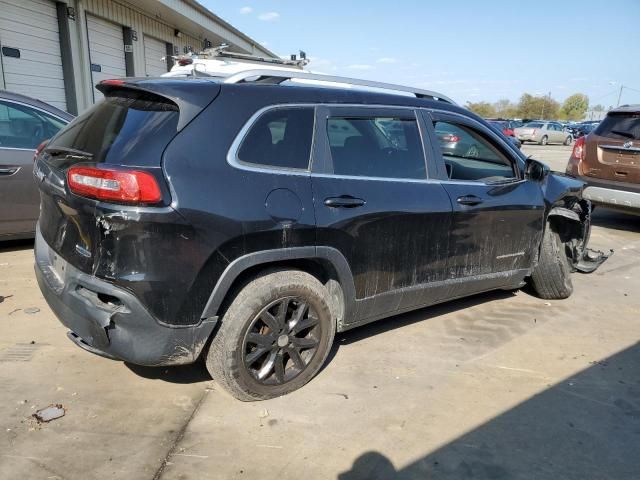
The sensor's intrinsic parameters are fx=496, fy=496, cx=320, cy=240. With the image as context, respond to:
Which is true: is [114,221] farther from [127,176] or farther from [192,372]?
[192,372]

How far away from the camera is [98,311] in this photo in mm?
2445

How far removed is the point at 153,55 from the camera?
14.7m

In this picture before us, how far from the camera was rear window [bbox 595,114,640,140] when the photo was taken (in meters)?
7.04

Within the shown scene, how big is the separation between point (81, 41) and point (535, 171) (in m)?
10.4

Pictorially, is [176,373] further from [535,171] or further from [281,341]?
[535,171]

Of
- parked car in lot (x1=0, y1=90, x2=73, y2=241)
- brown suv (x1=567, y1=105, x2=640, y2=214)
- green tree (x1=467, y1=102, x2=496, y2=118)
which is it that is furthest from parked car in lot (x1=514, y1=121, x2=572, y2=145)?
green tree (x1=467, y1=102, x2=496, y2=118)

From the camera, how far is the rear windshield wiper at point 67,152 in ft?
8.53

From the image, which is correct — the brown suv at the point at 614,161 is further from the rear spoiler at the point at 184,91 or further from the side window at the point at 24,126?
the side window at the point at 24,126

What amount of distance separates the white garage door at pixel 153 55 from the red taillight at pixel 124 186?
42.1 feet

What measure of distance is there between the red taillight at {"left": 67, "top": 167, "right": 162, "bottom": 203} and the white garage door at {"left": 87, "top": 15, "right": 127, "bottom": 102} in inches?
387

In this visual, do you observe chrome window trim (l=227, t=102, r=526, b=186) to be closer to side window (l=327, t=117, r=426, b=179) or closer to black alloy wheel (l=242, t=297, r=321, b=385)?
side window (l=327, t=117, r=426, b=179)

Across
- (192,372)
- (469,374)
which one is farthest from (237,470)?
(469,374)

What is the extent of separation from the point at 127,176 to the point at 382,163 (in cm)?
163

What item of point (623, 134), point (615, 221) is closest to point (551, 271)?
point (623, 134)
